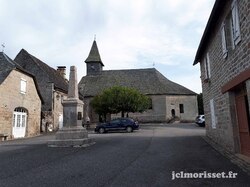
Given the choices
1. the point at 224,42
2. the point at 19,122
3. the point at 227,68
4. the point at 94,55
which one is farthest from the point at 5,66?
the point at 94,55

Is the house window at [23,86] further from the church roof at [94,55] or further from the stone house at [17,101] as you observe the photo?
the church roof at [94,55]

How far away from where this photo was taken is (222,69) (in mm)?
10016

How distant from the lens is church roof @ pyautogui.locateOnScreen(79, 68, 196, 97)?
42906 millimetres

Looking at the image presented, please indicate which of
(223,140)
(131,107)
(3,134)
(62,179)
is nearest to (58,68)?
(131,107)

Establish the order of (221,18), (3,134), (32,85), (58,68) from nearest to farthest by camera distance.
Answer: (221,18) < (3,134) < (32,85) < (58,68)

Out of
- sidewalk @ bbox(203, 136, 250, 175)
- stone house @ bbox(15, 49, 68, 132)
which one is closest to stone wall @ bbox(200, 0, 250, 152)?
sidewalk @ bbox(203, 136, 250, 175)

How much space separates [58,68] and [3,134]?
69.0 feet

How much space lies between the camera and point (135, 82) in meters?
45.1

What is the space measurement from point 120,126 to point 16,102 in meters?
9.36

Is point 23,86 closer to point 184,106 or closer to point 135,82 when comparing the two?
point 135,82

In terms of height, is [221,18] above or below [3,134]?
above

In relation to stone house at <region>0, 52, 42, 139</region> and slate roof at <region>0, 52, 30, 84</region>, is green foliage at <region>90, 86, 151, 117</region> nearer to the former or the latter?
stone house at <region>0, 52, 42, 139</region>

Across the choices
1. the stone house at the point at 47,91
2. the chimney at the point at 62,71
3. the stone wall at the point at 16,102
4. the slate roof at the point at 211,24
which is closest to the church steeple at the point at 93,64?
the chimney at the point at 62,71

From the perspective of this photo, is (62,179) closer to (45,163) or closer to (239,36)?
(45,163)
